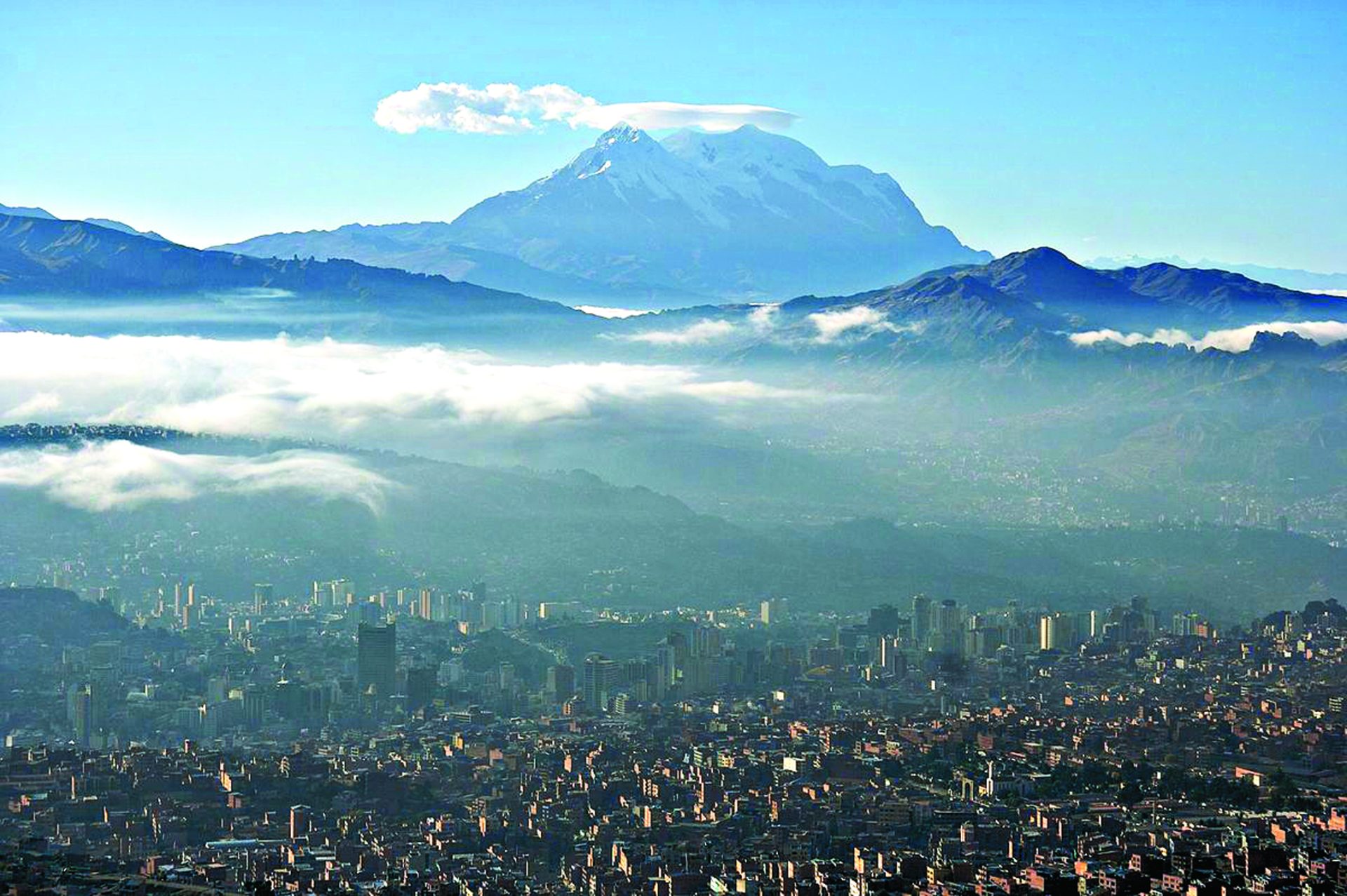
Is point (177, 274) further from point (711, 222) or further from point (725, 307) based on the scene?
point (711, 222)

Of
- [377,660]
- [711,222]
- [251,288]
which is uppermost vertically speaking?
[711,222]

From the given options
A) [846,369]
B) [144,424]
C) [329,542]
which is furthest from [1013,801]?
[846,369]

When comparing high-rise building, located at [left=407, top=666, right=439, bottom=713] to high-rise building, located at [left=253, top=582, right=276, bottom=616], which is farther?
high-rise building, located at [left=253, top=582, right=276, bottom=616]

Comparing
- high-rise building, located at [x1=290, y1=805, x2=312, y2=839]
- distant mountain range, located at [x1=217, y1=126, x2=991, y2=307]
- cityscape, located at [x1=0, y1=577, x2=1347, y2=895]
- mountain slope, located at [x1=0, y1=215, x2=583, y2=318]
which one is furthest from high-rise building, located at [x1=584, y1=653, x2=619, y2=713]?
distant mountain range, located at [x1=217, y1=126, x2=991, y2=307]

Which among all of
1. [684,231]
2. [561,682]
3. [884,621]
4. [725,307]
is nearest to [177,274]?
[725,307]

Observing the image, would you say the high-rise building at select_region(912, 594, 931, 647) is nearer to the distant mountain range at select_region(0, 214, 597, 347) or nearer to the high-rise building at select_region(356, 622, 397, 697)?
the high-rise building at select_region(356, 622, 397, 697)
